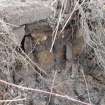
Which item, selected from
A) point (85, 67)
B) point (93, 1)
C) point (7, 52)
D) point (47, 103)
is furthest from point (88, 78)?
point (7, 52)

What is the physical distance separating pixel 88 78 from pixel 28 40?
817 millimetres

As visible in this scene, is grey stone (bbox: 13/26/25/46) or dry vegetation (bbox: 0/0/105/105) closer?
dry vegetation (bbox: 0/0/105/105)

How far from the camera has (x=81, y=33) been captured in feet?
9.80

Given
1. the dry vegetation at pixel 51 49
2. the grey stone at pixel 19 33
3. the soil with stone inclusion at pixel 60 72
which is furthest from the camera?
the soil with stone inclusion at pixel 60 72

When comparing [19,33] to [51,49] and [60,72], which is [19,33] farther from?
[60,72]

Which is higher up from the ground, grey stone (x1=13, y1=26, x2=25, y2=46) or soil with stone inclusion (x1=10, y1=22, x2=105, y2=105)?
grey stone (x1=13, y1=26, x2=25, y2=46)

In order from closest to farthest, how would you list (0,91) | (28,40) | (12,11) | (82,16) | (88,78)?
1. (0,91)
2. (12,11)
3. (28,40)
4. (82,16)
5. (88,78)

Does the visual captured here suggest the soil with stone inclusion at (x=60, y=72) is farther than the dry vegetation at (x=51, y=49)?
Yes

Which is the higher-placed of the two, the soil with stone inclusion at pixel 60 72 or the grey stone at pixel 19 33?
the grey stone at pixel 19 33

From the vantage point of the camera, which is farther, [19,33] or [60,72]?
[60,72]

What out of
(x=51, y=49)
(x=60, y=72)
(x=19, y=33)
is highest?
(x=19, y=33)

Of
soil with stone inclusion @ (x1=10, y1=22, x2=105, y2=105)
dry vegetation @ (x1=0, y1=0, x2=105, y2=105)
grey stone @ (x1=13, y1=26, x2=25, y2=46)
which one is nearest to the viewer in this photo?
dry vegetation @ (x1=0, y1=0, x2=105, y2=105)

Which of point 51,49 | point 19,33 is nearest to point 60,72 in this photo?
point 51,49

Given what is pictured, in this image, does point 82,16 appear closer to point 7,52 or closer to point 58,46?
point 58,46
